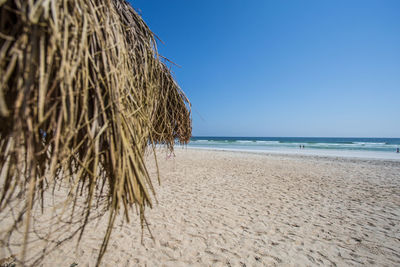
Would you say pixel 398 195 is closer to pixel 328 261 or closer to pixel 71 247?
pixel 328 261

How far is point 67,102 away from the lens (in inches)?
25.7

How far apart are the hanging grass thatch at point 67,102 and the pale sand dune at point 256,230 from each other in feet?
8.34

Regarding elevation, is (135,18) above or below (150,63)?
above

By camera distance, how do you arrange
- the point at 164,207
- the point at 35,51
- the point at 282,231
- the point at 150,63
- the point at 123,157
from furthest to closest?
the point at 164,207 → the point at 282,231 → the point at 150,63 → the point at 123,157 → the point at 35,51

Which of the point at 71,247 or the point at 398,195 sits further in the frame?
the point at 398,195

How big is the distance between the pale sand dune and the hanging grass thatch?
2.54 m

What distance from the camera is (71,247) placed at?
10.3 feet

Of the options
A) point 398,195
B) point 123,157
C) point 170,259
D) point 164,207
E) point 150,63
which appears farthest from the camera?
point 398,195

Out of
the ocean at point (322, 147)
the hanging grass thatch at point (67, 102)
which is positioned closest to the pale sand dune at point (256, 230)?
the hanging grass thatch at point (67, 102)

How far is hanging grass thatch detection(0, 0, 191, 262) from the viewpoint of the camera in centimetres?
57

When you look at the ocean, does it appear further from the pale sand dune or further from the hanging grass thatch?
the hanging grass thatch


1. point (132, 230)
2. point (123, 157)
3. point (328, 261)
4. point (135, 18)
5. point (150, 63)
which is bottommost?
point (328, 261)

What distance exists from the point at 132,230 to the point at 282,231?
2966 mm

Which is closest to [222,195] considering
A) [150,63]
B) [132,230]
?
[132,230]
